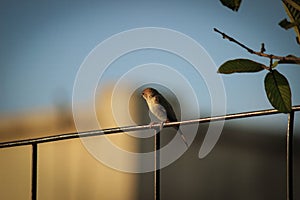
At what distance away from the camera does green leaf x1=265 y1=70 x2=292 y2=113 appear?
57 cm

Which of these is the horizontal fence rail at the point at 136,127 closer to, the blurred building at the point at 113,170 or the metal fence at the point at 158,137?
the metal fence at the point at 158,137

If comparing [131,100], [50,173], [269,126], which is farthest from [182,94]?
[269,126]

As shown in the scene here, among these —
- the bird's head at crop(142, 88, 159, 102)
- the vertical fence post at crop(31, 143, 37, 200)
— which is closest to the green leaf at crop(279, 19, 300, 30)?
the vertical fence post at crop(31, 143, 37, 200)

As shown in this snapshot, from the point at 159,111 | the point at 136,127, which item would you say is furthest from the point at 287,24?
the point at 159,111

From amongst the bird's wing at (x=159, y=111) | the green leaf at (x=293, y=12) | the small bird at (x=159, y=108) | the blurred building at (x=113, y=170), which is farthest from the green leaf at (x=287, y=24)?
the blurred building at (x=113, y=170)

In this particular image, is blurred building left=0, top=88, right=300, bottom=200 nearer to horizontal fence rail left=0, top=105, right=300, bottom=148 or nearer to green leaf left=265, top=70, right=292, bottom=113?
horizontal fence rail left=0, top=105, right=300, bottom=148

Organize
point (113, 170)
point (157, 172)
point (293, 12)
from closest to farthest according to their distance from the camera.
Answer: point (293, 12), point (157, 172), point (113, 170)

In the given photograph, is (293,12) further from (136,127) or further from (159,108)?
(159,108)

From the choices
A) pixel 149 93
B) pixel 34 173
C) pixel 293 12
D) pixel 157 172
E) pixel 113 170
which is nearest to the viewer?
pixel 293 12

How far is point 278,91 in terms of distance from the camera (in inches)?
22.7

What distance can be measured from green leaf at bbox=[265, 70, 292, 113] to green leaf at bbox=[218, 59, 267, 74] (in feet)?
0.04

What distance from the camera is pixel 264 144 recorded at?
10.2 metres

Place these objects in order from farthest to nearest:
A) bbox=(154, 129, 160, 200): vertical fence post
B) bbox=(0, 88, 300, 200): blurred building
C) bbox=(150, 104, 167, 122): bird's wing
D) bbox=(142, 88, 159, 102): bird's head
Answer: bbox=(0, 88, 300, 200): blurred building → bbox=(142, 88, 159, 102): bird's head → bbox=(150, 104, 167, 122): bird's wing → bbox=(154, 129, 160, 200): vertical fence post

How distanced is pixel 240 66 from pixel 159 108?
10.3 ft
